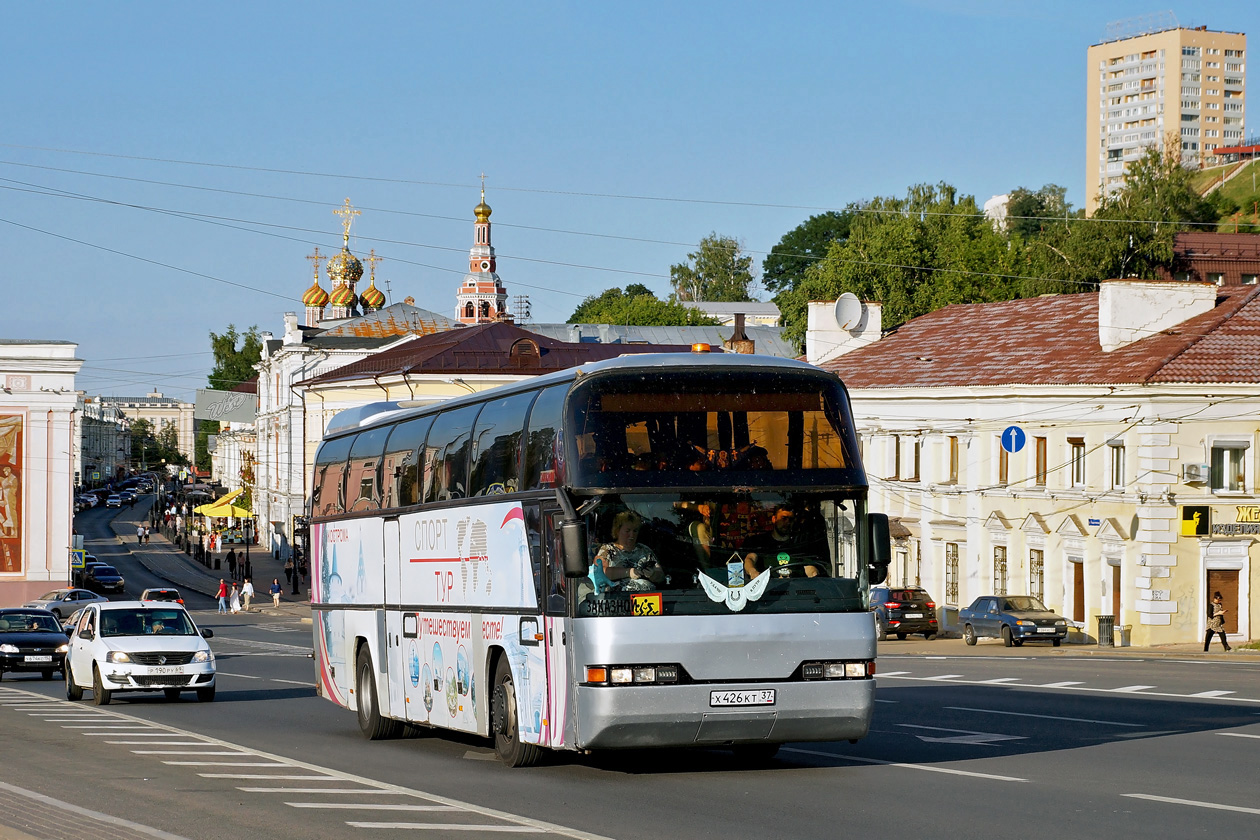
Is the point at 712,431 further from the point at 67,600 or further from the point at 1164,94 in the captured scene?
the point at 1164,94

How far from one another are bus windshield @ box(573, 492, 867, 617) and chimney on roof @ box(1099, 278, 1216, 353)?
114ft

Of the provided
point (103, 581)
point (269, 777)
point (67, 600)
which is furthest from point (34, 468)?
point (269, 777)

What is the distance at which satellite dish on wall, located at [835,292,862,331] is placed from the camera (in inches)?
2415

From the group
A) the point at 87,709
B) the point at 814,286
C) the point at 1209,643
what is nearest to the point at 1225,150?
the point at 814,286

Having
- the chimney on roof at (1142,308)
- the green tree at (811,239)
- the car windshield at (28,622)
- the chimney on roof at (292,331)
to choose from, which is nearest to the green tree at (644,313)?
the green tree at (811,239)

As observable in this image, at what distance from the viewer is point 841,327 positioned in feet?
202

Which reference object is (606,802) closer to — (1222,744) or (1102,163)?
(1222,744)

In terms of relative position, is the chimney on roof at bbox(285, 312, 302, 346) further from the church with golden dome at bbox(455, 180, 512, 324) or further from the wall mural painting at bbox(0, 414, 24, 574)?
the wall mural painting at bbox(0, 414, 24, 574)

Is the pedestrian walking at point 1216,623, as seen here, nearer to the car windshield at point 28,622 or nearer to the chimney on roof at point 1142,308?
the chimney on roof at point 1142,308

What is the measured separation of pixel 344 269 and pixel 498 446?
4389 inches

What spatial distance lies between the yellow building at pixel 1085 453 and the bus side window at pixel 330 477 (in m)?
26.6

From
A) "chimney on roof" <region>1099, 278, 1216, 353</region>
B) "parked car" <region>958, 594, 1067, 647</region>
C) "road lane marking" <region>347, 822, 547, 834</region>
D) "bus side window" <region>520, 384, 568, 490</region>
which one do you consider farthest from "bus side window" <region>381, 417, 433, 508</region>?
"chimney on roof" <region>1099, 278, 1216, 353</region>

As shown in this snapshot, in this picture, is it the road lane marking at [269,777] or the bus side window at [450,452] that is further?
the bus side window at [450,452]

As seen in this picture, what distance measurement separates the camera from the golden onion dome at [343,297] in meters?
123
